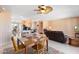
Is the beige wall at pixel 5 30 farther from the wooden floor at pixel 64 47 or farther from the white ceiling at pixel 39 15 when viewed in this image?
the wooden floor at pixel 64 47

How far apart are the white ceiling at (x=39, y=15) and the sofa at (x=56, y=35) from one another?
0.27 m

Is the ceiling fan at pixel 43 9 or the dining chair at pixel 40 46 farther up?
the ceiling fan at pixel 43 9

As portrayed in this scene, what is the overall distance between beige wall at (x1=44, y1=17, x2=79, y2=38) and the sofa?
0.24ft

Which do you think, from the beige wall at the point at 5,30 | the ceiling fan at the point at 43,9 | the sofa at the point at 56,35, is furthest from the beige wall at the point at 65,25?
the beige wall at the point at 5,30

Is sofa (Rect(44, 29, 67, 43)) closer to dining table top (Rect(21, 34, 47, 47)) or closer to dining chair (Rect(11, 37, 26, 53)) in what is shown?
dining table top (Rect(21, 34, 47, 47))

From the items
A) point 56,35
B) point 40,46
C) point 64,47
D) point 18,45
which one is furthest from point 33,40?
point 64,47

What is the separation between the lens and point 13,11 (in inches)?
72.2

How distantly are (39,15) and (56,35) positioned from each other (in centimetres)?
49

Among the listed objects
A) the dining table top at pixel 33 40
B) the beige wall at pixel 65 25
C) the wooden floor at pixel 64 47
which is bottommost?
the wooden floor at pixel 64 47

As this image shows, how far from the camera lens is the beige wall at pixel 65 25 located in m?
1.84

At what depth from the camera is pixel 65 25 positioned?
184cm

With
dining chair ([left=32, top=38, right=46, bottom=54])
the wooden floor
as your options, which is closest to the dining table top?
dining chair ([left=32, top=38, right=46, bottom=54])
